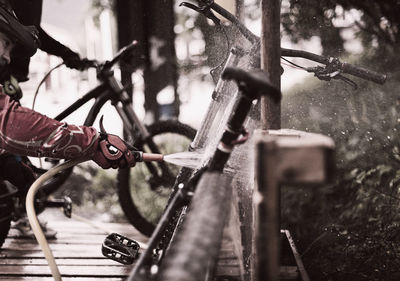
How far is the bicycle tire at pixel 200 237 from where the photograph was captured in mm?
964

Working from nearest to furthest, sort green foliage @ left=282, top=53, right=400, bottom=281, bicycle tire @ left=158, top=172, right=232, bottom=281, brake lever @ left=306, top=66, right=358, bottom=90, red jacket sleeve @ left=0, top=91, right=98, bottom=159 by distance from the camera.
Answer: bicycle tire @ left=158, top=172, right=232, bottom=281 → red jacket sleeve @ left=0, top=91, right=98, bottom=159 → brake lever @ left=306, top=66, right=358, bottom=90 → green foliage @ left=282, top=53, right=400, bottom=281

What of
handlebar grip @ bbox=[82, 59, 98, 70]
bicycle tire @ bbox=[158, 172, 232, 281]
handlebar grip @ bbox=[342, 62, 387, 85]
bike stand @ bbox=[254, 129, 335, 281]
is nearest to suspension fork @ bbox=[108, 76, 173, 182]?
handlebar grip @ bbox=[82, 59, 98, 70]

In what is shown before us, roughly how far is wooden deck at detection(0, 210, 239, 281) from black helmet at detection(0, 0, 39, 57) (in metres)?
1.40

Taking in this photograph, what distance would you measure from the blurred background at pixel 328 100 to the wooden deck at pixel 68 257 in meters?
1.00

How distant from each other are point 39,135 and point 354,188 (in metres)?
2.71

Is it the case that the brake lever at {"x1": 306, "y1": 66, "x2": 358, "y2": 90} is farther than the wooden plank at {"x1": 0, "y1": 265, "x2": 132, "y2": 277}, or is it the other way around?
the wooden plank at {"x1": 0, "y1": 265, "x2": 132, "y2": 277}

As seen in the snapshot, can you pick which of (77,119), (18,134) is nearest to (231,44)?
(18,134)

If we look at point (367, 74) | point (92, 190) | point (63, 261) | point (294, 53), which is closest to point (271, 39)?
point (294, 53)

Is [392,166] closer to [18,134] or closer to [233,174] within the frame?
[233,174]

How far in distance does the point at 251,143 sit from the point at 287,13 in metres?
1.91

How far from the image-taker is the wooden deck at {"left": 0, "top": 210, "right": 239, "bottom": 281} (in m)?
2.81

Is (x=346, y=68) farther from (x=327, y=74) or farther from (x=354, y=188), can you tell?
(x=354, y=188)

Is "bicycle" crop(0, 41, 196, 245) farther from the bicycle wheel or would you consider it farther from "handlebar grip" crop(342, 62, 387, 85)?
"handlebar grip" crop(342, 62, 387, 85)

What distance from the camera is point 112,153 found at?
1.95 metres
